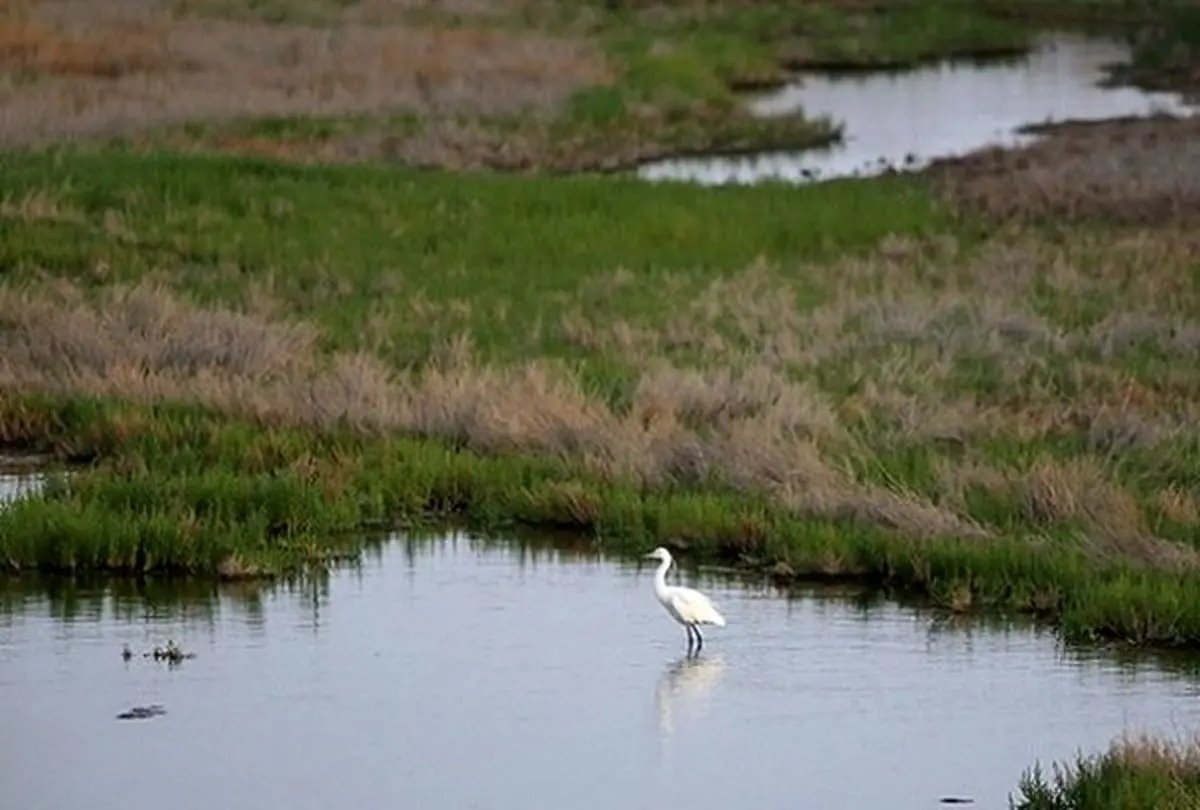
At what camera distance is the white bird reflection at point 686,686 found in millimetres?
12938

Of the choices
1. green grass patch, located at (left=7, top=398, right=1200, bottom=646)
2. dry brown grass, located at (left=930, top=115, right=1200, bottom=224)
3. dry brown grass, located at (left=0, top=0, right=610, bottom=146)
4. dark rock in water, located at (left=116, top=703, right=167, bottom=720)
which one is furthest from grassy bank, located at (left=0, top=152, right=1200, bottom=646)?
dry brown grass, located at (left=0, top=0, right=610, bottom=146)

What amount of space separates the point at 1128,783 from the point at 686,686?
3618 mm

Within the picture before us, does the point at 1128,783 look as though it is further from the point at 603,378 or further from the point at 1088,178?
the point at 1088,178

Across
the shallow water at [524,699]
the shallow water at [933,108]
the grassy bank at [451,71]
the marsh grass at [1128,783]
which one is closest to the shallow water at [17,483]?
the shallow water at [524,699]

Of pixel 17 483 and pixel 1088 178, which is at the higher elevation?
pixel 1088 178

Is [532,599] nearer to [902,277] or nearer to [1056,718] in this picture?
[1056,718]

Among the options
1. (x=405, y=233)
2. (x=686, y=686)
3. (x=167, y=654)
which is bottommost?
(x=686, y=686)

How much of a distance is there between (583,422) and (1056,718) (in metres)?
5.52

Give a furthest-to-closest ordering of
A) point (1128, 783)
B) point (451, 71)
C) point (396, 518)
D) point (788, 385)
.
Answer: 1. point (451, 71)
2. point (788, 385)
3. point (396, 518)
4. point (1128, 783)

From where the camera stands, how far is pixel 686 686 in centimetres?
1346

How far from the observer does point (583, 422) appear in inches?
700

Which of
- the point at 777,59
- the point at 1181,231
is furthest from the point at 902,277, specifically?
the point at 777,59

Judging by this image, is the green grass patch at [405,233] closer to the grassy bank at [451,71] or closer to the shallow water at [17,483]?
the shallow water at [17,483]

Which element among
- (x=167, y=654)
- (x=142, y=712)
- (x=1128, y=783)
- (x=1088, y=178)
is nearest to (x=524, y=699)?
(x=142, y=712)
